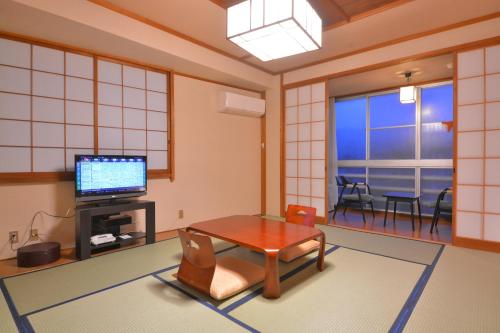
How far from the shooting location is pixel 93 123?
127 inches

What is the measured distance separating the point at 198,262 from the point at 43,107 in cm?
236

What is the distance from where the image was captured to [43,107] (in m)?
2.89

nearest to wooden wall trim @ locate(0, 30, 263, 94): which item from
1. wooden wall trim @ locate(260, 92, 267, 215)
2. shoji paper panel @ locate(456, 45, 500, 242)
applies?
wooden wall trim @ locate(260, 92, 267, 215)

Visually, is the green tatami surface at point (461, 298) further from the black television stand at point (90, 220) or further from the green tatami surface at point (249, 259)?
the black television stand at point (90, 220)

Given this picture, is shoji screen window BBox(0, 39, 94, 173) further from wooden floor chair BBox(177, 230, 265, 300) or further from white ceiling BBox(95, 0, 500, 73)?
wooden floor chair BBox(177, 230, 265, 300)

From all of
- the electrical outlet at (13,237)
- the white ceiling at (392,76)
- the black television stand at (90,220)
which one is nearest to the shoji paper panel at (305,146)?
the white ceiling at (392,76)

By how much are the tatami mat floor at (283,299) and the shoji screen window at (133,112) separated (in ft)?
4.59

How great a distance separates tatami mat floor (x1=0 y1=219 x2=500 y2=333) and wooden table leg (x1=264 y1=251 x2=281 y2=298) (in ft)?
0.18

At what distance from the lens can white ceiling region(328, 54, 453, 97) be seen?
3949 millimetres

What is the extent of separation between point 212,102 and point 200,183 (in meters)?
1.29

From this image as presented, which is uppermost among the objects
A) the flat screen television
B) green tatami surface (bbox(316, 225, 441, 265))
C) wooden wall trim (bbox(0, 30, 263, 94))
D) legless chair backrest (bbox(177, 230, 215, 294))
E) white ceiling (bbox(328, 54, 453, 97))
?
white ceiling (bbox(328, 54, 453, 97))

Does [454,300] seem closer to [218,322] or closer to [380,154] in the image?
[218,322]

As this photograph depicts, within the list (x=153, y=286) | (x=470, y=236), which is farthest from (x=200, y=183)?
(x=470, y=236)

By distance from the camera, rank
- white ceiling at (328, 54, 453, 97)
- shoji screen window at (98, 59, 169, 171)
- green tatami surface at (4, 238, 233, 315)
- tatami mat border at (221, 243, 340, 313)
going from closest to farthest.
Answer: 1. tatami mat border at (221, 243, 340, 313)
2. green tatami surface at (4, 238, 233, 315)
3. shoji screen window at (98, 59, 169, 171)
4. white ceiling at (328, 54, 453, 97)
